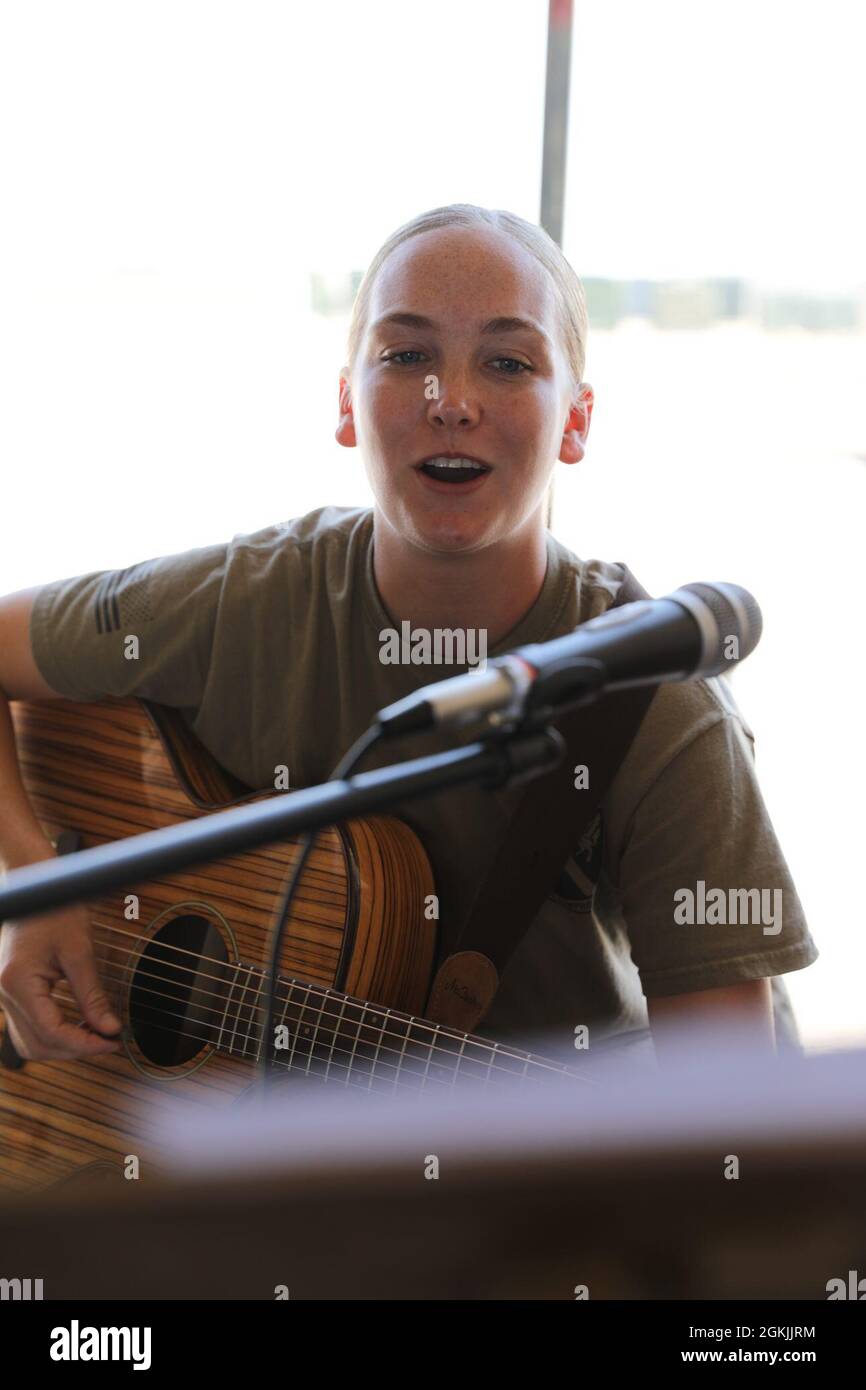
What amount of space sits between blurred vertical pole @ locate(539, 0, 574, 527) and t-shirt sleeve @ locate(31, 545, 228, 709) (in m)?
1.04

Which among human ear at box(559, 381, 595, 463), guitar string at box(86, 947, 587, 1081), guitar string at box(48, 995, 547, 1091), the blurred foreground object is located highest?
human ear at box(559, 381, 595, 463)

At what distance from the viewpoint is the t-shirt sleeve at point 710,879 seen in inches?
48.0

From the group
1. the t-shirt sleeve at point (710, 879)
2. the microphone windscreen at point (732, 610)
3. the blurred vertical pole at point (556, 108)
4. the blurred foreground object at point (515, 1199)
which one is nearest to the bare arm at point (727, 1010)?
the t-shirt sleeve at point (710, 879)

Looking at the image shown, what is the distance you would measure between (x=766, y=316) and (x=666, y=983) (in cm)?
189

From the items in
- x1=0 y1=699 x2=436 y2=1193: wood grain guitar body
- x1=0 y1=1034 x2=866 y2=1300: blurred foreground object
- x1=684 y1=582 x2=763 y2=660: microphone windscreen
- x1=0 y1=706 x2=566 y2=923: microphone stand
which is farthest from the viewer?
x1=0 y1=699 x2=436 y2=1193: wood grain guitar body

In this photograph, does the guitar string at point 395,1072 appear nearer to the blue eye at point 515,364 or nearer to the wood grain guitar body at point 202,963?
the wood grain guitar body at point 202,963

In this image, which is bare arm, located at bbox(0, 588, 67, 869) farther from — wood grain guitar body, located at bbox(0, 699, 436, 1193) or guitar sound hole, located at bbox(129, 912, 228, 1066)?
guitar sound hole, located at bbox(129, 912, 228, 1066)

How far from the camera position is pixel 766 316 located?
2693 millimetres

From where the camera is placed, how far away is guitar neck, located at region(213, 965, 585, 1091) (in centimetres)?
120

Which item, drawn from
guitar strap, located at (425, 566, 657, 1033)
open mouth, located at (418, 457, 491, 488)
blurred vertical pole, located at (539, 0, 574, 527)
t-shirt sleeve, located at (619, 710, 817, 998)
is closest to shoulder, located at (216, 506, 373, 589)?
open mouth, located at (418, 457, 491, 488)

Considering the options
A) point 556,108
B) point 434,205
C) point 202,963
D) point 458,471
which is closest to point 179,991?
point 202,963

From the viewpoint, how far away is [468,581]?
1.39 m

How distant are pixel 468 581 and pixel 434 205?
1.07 m

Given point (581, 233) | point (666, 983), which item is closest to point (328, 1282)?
point (666, 983)
